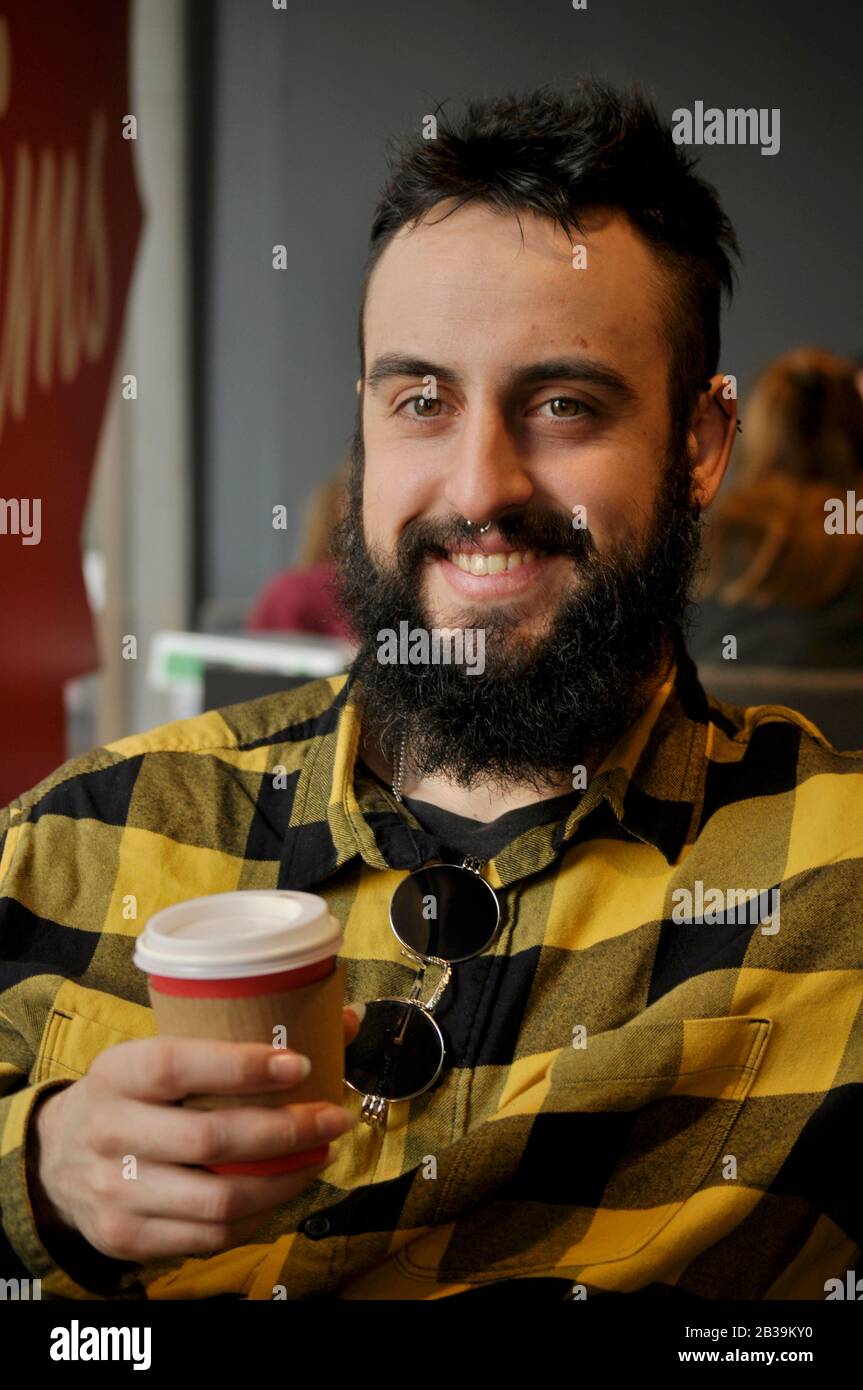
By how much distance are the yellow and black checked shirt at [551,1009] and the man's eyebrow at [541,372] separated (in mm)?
309

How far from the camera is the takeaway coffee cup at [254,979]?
768 millimetres

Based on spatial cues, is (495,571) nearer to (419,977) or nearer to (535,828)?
(535,828)

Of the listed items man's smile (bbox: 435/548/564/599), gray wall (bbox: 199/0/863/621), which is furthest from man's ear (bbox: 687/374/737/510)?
gray wall (bbox: 199/0/863/621)

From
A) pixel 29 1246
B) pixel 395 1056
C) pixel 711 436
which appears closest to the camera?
pixel 29 1246

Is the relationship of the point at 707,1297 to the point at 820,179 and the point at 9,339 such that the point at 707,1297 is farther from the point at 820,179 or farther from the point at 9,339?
the point at 820,179

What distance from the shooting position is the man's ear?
1.34 meters

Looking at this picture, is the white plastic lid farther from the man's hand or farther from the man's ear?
the man's ear

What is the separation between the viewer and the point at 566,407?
45.8 inches

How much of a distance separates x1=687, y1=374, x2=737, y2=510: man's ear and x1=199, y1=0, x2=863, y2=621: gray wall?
90.9 inches

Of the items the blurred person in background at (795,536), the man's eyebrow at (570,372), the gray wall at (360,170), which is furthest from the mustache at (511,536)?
the gray wall at (360,170)

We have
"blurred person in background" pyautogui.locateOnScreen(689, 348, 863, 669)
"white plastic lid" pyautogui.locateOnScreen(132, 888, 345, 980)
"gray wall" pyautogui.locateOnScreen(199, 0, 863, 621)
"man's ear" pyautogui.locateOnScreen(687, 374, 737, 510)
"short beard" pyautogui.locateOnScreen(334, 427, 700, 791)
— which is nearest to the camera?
"white plastic lid" pyautogui.locateOnScreen(132, 888, 345, 980)

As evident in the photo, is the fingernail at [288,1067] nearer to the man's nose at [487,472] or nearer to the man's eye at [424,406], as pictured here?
the man's nose at [487,472]

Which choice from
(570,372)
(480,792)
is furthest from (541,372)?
(480,792)

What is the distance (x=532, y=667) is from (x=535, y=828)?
146 mm
